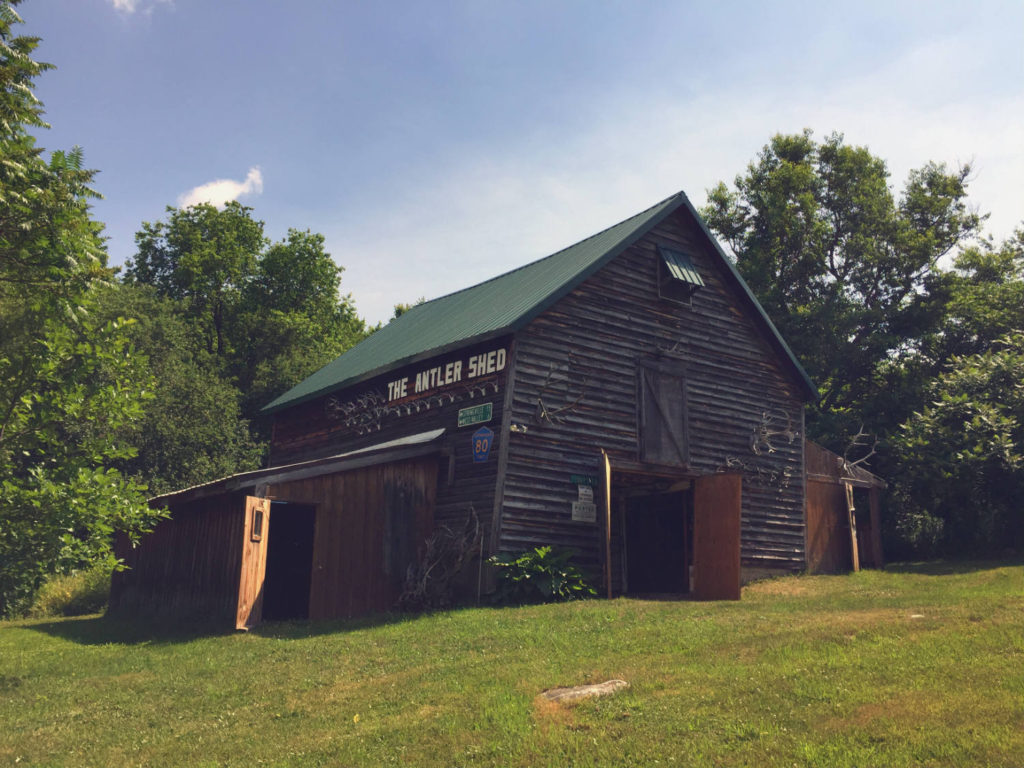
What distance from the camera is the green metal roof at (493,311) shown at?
67.1 ft

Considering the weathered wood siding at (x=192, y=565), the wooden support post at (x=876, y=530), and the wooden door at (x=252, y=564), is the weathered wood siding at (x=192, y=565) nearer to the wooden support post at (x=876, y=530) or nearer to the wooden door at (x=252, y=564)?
the wooden door at (x=252, y=564)

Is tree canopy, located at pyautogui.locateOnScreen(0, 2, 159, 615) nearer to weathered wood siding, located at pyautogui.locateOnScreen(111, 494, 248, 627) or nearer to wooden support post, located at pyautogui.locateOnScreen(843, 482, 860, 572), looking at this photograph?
weathered wood siding, located at pyautogui.locateOnScreen(111, 494, 248, 627)

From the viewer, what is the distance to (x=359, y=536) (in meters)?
18.6

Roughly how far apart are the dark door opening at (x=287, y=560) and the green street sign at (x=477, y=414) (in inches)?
191

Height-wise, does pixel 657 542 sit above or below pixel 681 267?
below

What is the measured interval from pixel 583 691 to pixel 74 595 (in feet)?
70.8

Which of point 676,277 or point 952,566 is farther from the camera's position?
point 952,566

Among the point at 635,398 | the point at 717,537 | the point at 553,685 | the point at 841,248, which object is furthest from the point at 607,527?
the point at 841,248

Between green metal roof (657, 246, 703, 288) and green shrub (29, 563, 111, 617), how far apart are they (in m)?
18.2

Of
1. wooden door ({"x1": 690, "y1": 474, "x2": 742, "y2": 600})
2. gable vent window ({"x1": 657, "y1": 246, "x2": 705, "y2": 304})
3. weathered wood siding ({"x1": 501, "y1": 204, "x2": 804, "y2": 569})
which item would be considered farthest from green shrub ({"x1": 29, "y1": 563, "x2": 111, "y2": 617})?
gable vent window ({"x1": 657, "y1": 246, "x2": 705, "y2": 304})

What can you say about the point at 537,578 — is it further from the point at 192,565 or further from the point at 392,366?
the point at 192,565

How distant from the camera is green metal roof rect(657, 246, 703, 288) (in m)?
22.2

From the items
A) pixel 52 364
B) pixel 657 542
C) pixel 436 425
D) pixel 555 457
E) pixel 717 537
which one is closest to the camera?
pixel 52 364

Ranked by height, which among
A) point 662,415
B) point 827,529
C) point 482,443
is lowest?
point 827,529
